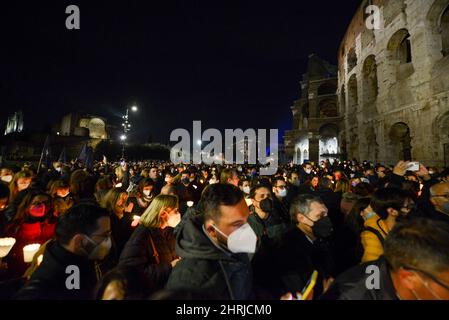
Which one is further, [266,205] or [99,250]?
[266,205]

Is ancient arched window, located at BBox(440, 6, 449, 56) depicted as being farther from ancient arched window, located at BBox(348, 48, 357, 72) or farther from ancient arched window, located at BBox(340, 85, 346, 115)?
ancient arched window, located at BBox(340, 85, 346, 115)

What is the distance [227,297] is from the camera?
1526mm

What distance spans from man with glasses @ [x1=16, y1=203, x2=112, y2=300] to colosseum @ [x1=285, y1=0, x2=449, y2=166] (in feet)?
52.5

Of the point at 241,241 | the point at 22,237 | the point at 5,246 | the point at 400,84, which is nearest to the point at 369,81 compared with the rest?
the point at 400,84

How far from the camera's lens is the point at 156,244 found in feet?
8.41

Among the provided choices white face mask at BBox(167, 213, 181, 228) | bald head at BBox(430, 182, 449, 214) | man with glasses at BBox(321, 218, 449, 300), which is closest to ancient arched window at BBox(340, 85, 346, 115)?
bald head at BBox(430, 182, 449, 214)

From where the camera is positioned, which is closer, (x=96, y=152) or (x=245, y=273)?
(x=245, y=273)

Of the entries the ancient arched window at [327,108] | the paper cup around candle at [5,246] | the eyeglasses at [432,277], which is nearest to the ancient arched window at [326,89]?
the ancient arched window at [327,108]

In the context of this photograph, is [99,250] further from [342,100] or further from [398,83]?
[342,100]

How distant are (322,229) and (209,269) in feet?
5.52

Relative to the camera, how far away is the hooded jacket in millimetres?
1492

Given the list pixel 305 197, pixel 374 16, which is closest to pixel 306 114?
pixel 374 16
